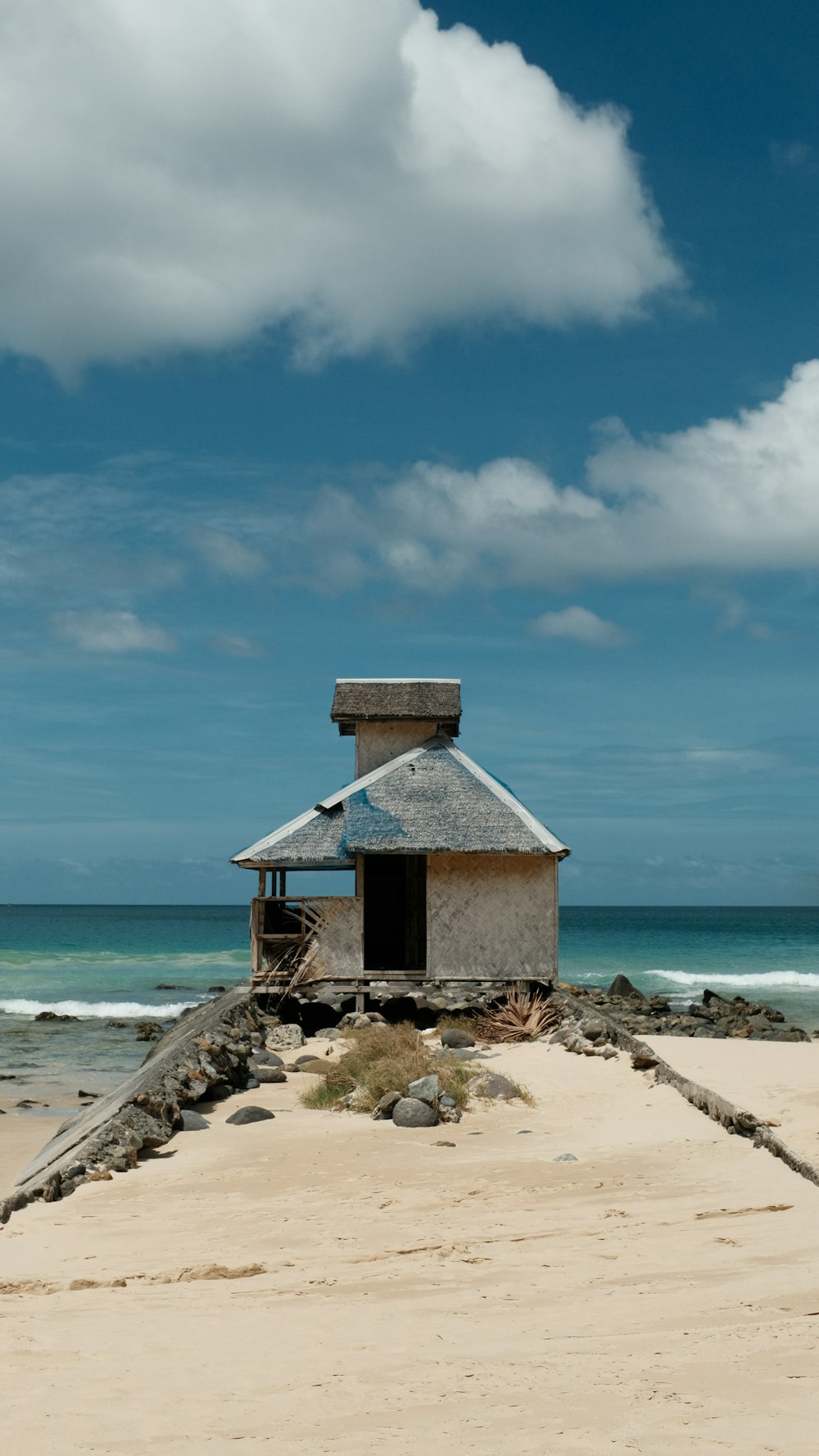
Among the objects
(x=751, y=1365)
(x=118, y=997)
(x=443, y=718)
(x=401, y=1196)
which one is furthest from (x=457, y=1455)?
(x=118, y=997)

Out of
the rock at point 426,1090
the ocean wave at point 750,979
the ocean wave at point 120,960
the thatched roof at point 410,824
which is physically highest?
the thatched roof at point 410,824

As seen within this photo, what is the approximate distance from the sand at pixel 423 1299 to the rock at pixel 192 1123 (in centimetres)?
62

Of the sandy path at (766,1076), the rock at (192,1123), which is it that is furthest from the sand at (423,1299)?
the sandy path at (766,1076)

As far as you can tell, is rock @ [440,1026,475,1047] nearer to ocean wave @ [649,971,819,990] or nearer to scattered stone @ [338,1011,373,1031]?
scattered stone @ [338,1011,373,1031]

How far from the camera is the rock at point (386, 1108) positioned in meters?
12.5

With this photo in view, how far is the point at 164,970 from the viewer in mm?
57031

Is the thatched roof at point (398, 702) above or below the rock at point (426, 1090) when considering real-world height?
above

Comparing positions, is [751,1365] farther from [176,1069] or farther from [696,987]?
[696,987]

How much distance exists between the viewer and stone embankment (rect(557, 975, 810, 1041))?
93.4ft

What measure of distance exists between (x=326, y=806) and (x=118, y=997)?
26.5 metres

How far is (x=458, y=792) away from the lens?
68.6 ft

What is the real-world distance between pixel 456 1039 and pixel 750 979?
3966 centimetres

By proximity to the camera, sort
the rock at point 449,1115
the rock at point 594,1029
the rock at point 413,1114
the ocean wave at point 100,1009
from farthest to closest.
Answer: the ocean wave at point 100,1009 → the rock at point 594,1029 → the rock at point 449,1115 → the rock at point 413,1114

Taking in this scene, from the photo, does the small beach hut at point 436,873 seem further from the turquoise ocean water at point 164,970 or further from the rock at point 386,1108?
the rock at point 386,1108
